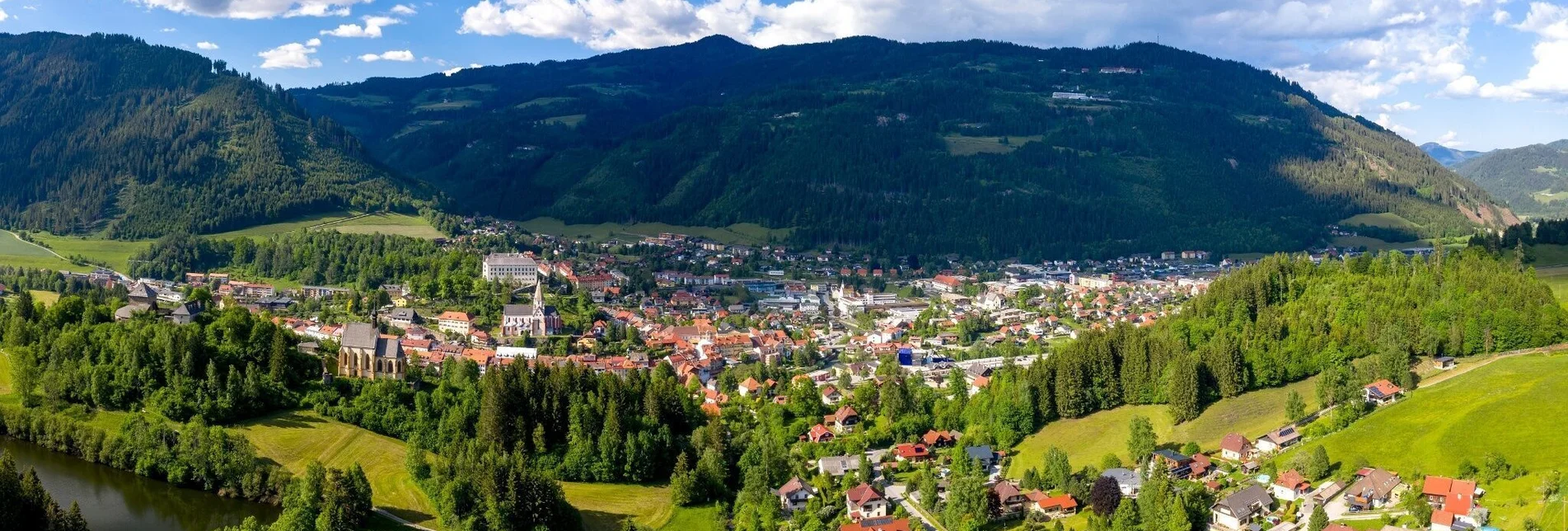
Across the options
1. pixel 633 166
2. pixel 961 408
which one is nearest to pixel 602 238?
pixel 633 166

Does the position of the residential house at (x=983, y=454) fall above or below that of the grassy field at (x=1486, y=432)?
below

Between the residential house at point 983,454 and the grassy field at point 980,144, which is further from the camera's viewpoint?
the grassy field at point 980,144

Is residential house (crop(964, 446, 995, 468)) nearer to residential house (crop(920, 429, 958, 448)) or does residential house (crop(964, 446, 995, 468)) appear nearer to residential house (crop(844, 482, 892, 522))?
residential house (crop(920, 429, 958, 448))

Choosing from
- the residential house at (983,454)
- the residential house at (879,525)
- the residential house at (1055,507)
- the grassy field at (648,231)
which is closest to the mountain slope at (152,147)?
the grassy field at (648,231)

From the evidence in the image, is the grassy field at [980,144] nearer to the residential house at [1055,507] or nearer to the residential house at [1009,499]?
the residential house at [1009,499]

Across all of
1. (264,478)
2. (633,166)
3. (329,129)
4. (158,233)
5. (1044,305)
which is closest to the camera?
(264,478)

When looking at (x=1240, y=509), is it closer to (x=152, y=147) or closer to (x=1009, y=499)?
(x=1009, y=499)

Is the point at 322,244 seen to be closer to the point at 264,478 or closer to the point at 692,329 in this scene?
the point at 692,329
